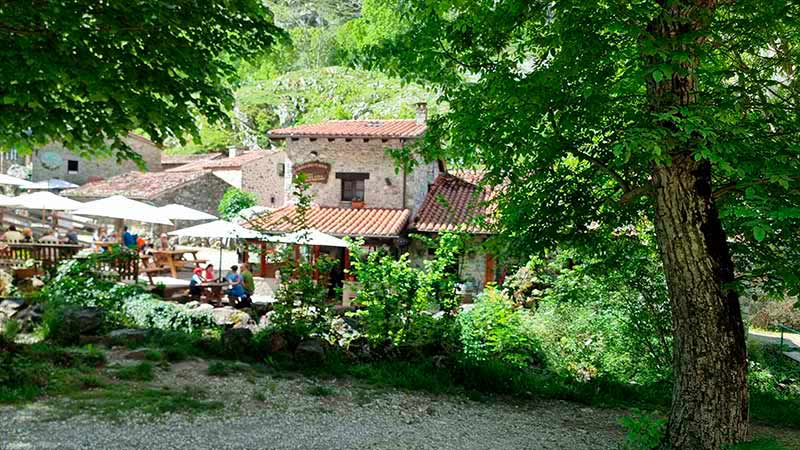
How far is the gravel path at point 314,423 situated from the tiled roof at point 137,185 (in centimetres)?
2486

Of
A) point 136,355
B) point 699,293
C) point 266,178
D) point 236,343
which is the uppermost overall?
point 266,178

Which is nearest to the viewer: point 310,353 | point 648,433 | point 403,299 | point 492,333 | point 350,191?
point 648,433

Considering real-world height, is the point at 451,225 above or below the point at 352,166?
below

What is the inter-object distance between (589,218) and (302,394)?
364 centimetres

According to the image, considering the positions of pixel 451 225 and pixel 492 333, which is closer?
pixel 492 333

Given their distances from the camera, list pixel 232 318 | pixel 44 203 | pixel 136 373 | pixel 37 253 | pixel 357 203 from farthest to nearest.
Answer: pixel 357 203
pixel 44 203
pixel 37 253
pixel 232 318
pixel 136 373

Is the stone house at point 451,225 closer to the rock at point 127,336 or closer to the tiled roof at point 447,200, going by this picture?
the tiled roof at point 447,200

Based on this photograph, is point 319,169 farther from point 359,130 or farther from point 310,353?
point 310,353

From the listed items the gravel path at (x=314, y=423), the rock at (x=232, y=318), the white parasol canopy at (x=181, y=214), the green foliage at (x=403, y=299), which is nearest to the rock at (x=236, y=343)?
the gravel path at (x=314, y=423)

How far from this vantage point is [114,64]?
6.05m

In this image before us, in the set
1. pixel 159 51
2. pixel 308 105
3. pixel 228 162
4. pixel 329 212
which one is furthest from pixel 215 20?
pixel 308 105

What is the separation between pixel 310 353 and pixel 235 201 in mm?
24726

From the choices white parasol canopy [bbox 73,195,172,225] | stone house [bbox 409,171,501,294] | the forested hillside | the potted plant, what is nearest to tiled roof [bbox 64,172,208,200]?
the forested hillside

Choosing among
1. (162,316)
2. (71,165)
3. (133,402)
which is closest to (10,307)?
(162,316)
